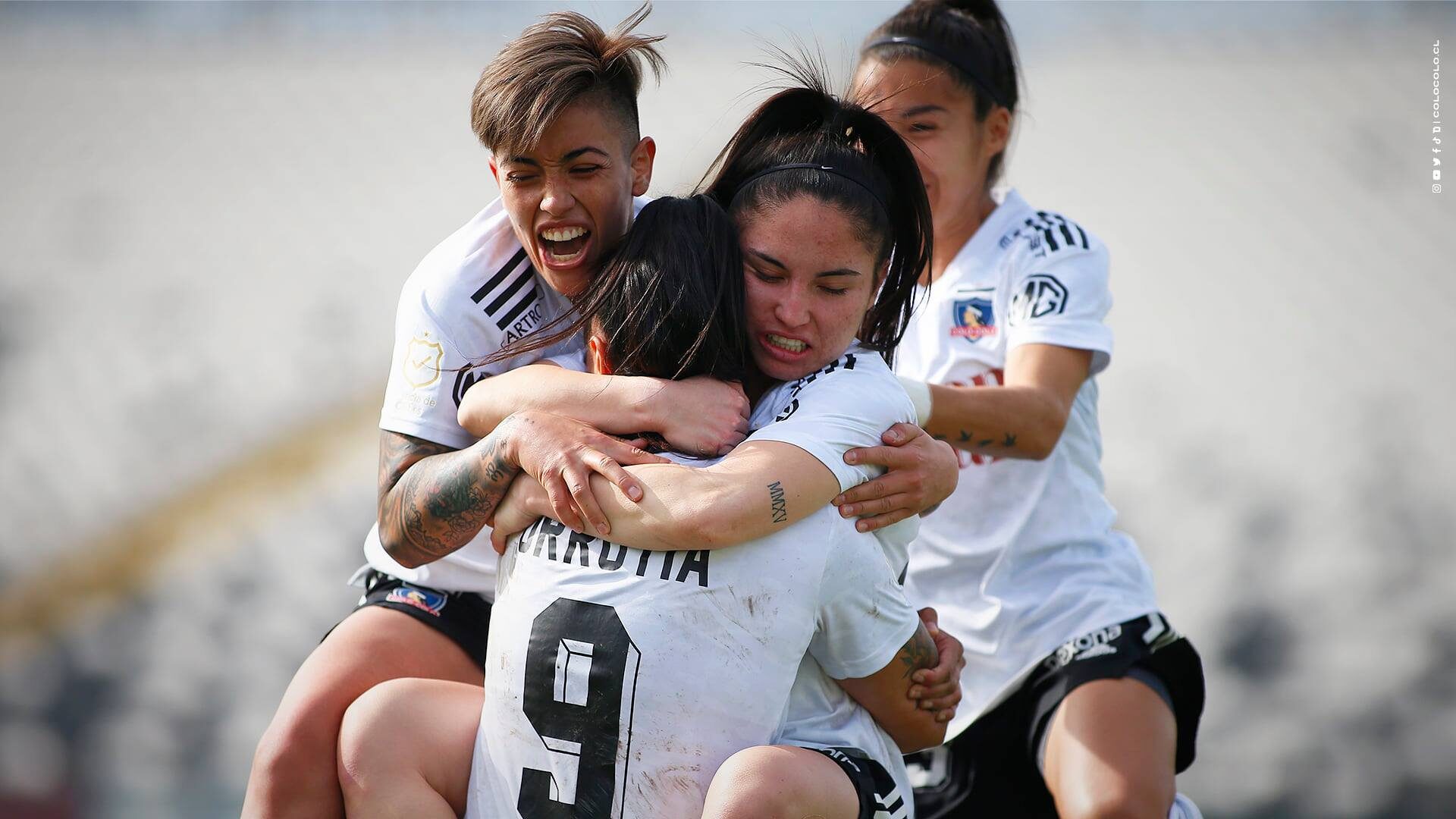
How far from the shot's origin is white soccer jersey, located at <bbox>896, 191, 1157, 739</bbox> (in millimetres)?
3115

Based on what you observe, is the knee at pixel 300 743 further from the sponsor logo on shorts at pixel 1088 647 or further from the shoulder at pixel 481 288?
the sponsor logo on shorts at pixel 1088 647

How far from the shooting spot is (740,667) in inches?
71.3

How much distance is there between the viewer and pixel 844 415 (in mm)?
2021

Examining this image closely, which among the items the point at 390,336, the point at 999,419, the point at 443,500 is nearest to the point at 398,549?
the point at 443,500

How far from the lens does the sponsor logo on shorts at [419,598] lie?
2.72 metres

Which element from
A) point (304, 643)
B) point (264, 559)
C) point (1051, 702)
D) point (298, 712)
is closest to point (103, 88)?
point (264, 559)

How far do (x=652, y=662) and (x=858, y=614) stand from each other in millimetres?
336

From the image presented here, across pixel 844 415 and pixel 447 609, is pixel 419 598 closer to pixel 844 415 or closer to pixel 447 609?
pixel 447 609

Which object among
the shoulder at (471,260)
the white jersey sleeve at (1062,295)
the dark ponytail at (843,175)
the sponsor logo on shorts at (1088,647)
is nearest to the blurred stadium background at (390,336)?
the white jersey sleeve at (1062,295)

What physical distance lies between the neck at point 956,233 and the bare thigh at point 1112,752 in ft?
3.86

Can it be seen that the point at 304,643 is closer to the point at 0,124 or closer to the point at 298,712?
the point at 0,124

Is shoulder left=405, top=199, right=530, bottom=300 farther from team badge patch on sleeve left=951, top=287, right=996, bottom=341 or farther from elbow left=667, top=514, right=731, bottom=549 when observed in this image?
team badge patch on sleeve left=951, top=287, right=996, bottom=341

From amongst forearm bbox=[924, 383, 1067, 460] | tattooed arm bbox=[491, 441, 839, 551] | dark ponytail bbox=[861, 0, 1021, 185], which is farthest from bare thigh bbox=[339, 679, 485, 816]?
dark ponytail bbox=[861, 0, 1021, 185]

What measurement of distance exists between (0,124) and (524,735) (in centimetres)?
668
